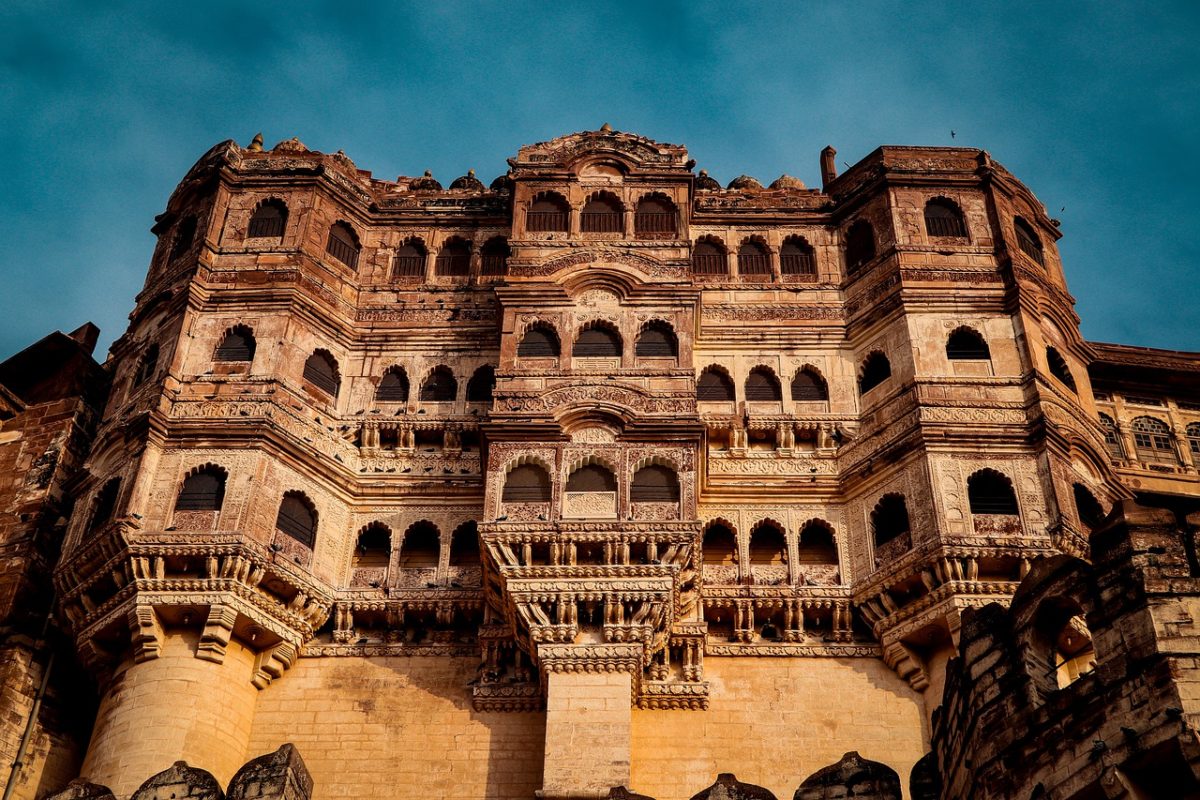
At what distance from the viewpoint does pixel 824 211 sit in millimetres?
30594

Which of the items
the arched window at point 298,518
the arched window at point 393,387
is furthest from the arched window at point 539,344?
the arched window at point 298,518

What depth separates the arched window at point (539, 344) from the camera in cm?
2689

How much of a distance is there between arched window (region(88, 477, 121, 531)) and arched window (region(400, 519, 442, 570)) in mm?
4511

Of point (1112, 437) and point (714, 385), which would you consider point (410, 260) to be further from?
point (1112, 437)

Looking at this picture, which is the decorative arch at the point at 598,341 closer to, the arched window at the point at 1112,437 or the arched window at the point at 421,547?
the arched window at the point at 421,547

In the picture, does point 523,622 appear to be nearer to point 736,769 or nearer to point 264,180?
point 736,769

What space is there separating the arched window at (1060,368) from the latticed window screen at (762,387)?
180 inches

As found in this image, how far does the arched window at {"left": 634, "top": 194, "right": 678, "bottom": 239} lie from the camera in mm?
29109

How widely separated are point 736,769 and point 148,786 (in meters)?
9.47

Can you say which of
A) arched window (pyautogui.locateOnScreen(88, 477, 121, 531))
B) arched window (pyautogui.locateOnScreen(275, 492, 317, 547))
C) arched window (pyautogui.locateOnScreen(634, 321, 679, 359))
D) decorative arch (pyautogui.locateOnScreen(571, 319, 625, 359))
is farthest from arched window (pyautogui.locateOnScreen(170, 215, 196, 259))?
arched window (pyautogui.locateOnScreen(634, 321, 679, 359))

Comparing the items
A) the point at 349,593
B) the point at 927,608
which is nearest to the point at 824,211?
the point at 927,608

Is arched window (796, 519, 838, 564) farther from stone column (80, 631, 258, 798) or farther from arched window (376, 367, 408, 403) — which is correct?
stone column (80, 631, 258, 798)

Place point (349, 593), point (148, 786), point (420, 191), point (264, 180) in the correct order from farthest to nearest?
point (420, 191), point (264, 180), point (349, 593), point (148, 786)

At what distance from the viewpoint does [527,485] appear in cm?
2475
